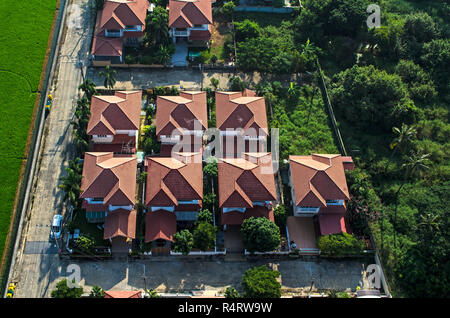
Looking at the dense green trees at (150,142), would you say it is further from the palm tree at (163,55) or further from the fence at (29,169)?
the fence at (29,169)

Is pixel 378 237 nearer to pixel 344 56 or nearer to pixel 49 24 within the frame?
pixel 344 56

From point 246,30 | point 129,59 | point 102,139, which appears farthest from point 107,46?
point 246,30

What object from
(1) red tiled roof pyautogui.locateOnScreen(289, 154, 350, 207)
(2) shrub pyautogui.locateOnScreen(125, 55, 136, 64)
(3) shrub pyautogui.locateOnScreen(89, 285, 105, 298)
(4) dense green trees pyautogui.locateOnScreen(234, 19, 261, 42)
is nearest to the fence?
(3) shrub pyautogui.locateOnScreen(89, 285, 105, 298)

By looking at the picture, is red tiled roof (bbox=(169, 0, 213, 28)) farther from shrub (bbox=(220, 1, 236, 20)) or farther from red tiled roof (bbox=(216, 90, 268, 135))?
red tiled roof (bbox=(216, 90, 268, 135))

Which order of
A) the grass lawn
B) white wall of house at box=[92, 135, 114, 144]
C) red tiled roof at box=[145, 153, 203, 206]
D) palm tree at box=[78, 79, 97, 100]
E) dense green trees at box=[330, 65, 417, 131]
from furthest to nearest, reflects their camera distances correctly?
dense green trees at box=[330, 65, 417, 131] → palm tree at box=[78, 79, 97, 100] → white wall of house at box=[92, 135, 114, 144] → the grass lawn → red tiled roof at box=[145, 153, 203, 206]

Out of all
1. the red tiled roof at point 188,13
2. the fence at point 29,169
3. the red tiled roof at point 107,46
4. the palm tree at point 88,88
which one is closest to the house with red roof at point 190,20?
the red tiled roof at point 188,13

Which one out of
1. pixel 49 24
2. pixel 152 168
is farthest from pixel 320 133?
pixel 49 24
